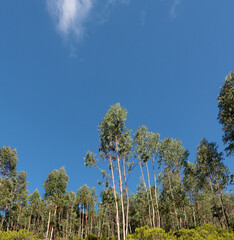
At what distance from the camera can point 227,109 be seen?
17.0 meters

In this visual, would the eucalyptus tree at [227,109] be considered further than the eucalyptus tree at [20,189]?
No

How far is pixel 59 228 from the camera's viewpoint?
39250 mm

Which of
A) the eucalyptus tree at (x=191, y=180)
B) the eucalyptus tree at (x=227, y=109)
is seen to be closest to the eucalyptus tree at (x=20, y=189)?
the eucalyptus tree at (x=191, y=180)

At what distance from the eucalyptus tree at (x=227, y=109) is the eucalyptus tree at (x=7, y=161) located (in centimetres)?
3361

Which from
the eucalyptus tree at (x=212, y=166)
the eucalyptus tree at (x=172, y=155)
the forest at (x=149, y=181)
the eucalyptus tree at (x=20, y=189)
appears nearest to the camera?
the forest at (x=149, y=181)

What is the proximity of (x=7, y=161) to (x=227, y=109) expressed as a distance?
34.9m

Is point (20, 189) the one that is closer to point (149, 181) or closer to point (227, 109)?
point (149, 181)

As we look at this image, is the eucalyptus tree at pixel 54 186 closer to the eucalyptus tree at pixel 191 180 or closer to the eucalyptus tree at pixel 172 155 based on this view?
the eucalyptus tree at pixel 172 155

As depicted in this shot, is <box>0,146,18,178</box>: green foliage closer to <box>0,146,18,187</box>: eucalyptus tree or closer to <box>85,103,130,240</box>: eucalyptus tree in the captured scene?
<box>0,146,18,187</box>: eucalyptus tree

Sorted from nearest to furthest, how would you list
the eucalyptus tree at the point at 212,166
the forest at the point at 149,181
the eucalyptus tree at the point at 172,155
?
the forest at the point at 149,181, the eucalyptus tree at the point at 212,166, the eucalyptus tree at the point at 172,155

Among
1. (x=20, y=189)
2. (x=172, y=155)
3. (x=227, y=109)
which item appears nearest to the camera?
(x=227, y=109)

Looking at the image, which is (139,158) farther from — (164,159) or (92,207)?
(92,207)

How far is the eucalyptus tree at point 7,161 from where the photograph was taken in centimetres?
2692

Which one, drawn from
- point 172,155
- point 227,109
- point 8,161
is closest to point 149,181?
point 172,155
